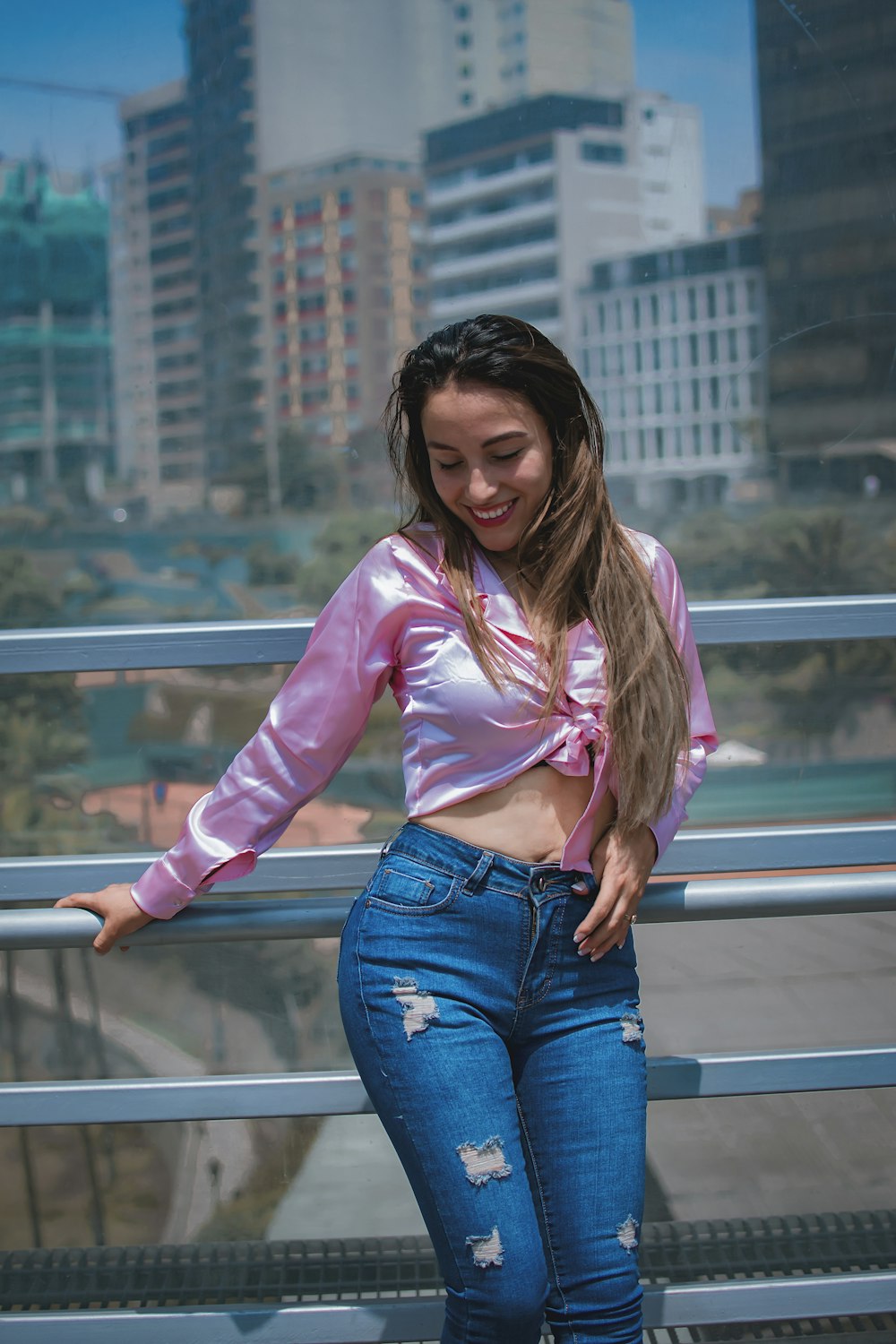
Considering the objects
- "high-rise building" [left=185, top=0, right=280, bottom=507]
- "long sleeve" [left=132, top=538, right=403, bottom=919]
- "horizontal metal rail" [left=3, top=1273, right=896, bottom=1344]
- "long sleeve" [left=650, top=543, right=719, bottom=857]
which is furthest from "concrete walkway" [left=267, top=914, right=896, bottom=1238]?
"high-rise building" [left=185, top=0, right=280, bottom=507]

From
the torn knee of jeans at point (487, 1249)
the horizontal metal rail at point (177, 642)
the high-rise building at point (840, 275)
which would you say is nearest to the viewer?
the torn knee of jeans at point (487, 1249)

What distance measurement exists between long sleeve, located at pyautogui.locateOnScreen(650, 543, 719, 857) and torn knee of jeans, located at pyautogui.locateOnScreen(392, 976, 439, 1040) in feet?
1.09

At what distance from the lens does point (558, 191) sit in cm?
410

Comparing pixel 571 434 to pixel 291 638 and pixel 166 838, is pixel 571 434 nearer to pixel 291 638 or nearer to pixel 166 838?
pixel 291 638

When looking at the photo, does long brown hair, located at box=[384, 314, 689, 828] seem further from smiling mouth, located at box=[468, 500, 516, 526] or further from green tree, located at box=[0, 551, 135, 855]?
green tree, located at box=[0, 551, 135, 855]

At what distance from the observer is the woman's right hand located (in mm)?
1417

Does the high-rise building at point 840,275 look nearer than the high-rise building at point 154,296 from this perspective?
Yes

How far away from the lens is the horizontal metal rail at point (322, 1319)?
1.57m

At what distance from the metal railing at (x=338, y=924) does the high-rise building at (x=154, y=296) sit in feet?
7.16

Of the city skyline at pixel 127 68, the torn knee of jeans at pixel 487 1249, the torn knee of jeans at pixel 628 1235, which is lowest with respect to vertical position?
the torn knee of jeans at pixel 628 1235

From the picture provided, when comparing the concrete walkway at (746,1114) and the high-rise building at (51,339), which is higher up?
the high-rise building at (51,339)

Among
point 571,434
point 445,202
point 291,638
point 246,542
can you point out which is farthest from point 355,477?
point 571,434

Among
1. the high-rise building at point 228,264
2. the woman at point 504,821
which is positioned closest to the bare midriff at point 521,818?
the woman at point 504,821

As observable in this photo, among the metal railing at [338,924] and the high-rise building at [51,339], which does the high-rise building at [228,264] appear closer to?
the high-rise building at [51,339]
